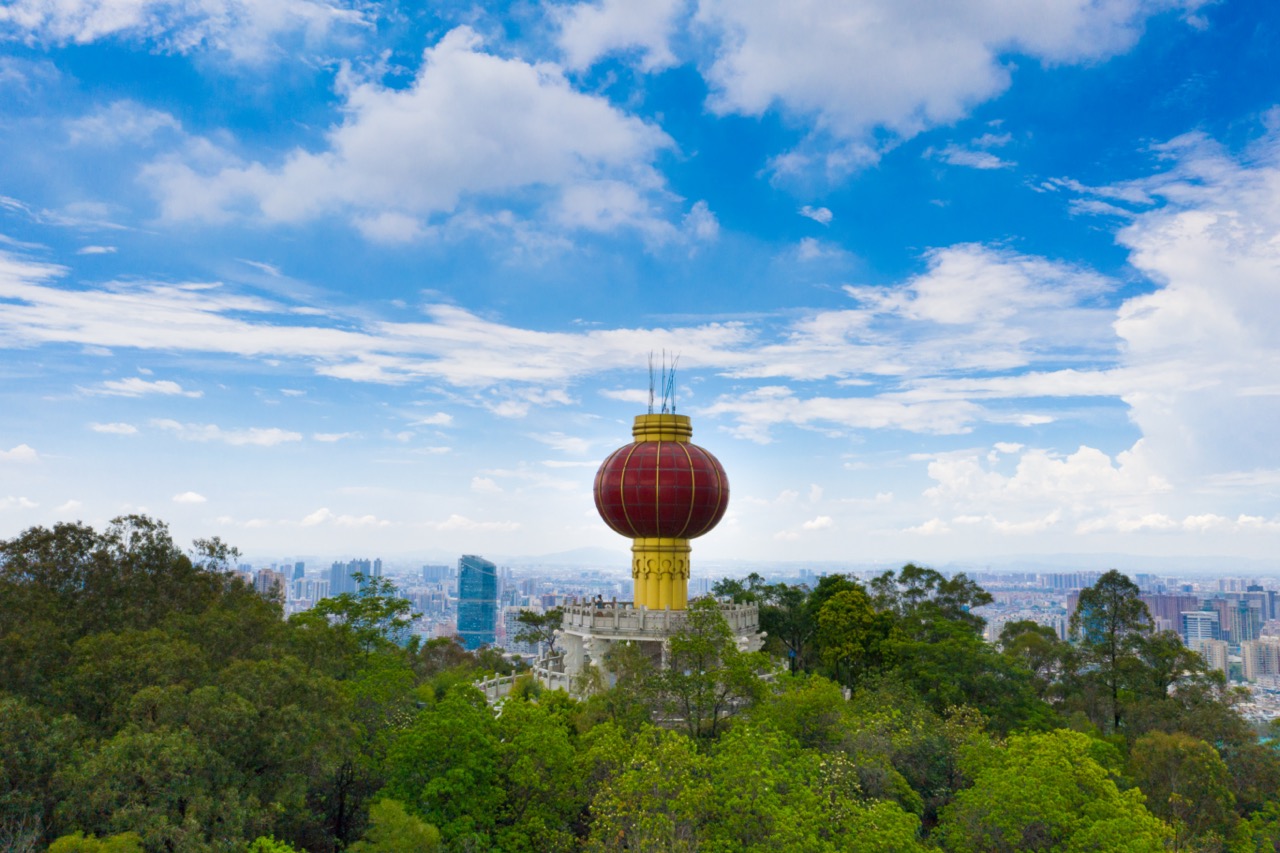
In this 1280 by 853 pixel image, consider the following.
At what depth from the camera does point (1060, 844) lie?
18766mm

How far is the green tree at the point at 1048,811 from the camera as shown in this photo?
17.9m

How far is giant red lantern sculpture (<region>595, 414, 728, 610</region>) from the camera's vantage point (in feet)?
119

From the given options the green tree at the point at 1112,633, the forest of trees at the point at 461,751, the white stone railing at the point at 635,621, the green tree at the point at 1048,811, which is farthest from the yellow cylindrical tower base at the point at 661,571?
the green tree at the point at 1112,633

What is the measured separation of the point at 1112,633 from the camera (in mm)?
36656

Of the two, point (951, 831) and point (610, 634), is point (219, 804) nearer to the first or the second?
point (951, 831)

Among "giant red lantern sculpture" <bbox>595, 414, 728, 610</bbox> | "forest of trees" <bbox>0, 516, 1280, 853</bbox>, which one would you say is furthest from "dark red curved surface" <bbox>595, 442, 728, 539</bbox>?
"forest of trees" <bbox>0, 516, 1280, 853</bbox>

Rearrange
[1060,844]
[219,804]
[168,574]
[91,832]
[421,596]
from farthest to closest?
1. [421,596]
2. [168,574]
3. [1060,844]
4. [219,804]
5. [91,832]

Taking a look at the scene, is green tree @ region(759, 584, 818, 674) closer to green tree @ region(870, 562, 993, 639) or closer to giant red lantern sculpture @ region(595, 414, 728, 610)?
green tree @ region(870, 562, 993, 639)

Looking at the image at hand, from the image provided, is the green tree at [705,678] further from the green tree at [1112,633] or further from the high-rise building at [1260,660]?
the high-rise building at [1260,660]

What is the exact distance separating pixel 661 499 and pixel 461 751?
56.3 feet

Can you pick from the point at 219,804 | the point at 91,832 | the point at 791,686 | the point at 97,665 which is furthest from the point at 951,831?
the point at 97,665

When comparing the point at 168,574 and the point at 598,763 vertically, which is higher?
the point at 168,574

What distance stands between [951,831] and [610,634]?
643 inches

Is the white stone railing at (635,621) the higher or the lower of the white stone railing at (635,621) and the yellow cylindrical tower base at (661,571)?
the lower
